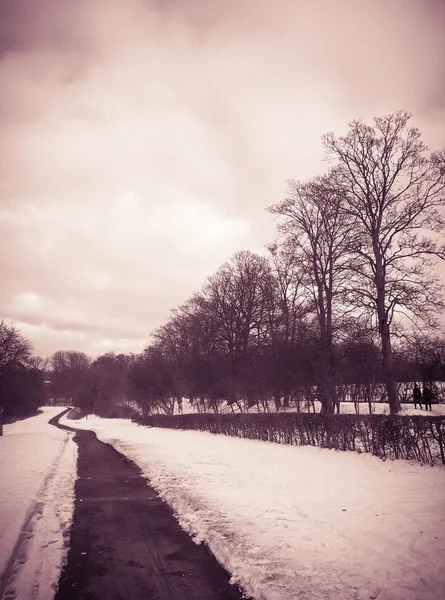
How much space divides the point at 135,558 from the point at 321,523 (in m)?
3.00

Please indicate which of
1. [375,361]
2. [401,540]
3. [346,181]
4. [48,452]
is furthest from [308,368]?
[401,540]

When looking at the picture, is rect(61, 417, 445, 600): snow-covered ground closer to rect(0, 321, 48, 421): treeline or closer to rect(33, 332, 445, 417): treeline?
rect(33, 332, 445, 417): treeline

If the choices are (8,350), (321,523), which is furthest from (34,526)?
(8,350)

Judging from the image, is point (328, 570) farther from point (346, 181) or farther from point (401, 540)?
point (346, 181)

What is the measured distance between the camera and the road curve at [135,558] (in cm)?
404

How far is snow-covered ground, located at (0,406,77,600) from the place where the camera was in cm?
422

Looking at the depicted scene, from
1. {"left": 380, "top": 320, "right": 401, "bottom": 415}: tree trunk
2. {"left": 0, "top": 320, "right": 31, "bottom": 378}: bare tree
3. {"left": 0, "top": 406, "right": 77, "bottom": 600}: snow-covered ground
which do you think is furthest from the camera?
{"left": 0, "top": 320, "right": 31, "bottom": 378}: bare tree

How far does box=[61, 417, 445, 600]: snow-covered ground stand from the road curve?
297 millimetres

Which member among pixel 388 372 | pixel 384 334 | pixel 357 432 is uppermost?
pixel 384 334

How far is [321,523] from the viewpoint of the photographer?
5930 mm

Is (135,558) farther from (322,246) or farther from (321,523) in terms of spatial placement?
(322,246)

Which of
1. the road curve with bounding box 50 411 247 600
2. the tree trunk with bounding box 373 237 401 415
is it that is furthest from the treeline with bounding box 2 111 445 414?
the road curve with bounding box 50 411 247 600

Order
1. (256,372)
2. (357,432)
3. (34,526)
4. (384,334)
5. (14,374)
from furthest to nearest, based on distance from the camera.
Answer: (14,374) < (256,372) < (384,334) < (357,432) < (34,526)

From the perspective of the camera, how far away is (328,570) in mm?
4359
